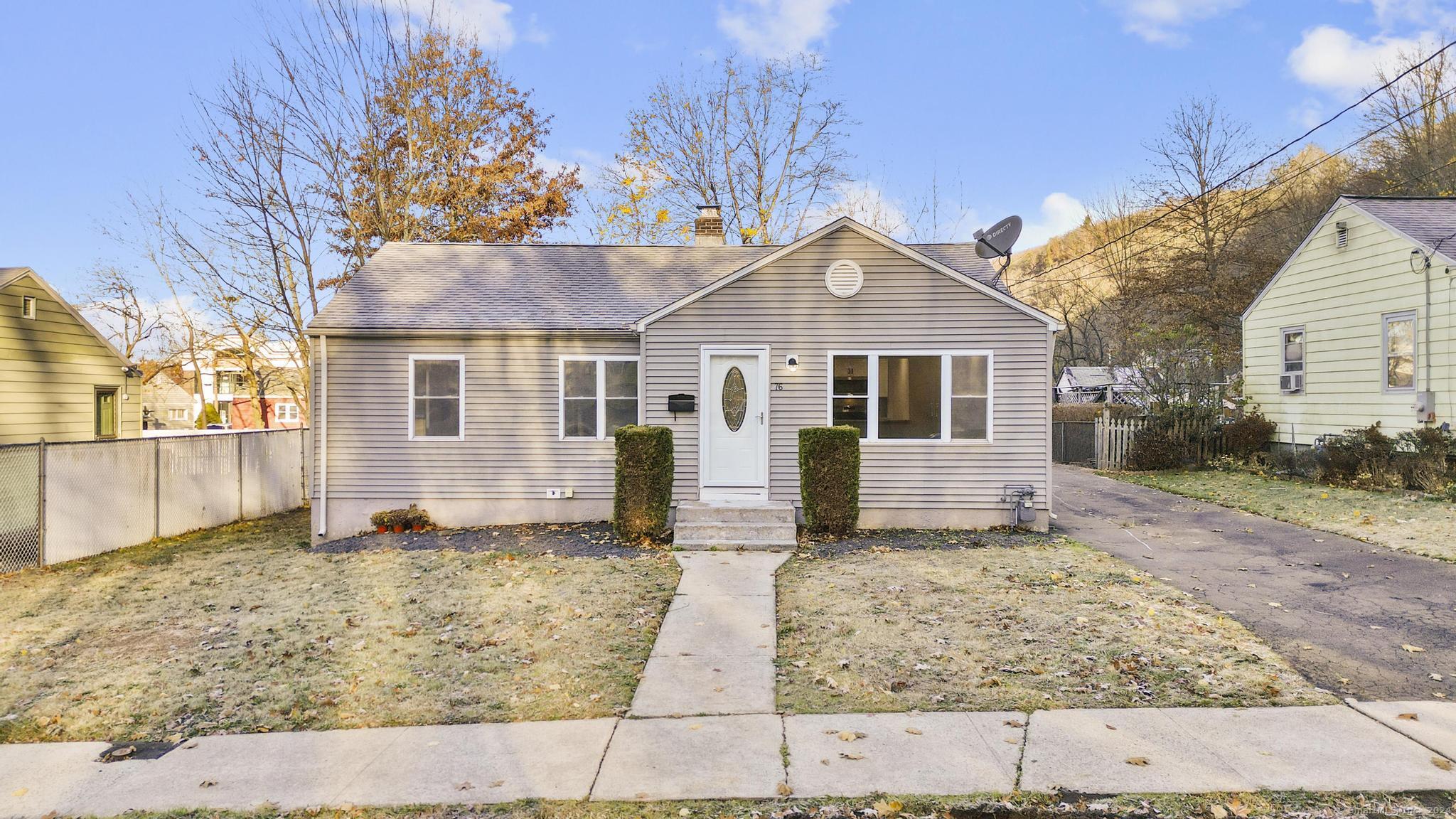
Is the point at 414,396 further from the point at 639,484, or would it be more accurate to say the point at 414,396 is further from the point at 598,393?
the point at 639,484

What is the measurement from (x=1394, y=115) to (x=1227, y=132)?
4.45m

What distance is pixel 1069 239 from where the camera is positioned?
44094mm

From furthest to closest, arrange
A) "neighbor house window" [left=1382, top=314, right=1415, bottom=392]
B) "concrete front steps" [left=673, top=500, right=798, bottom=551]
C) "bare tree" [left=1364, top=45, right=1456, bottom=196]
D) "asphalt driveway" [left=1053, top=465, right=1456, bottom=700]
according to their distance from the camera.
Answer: "bare tree" [left=1364, top=45, right=1456, bottom=196] → "neighbor house window" [left=1382, top=314, right=1415, bottom=392] → "concrete front steps" [left=673, top=500, right=798, bottom=551] → "asphalt driveway" [left=1053, top=465, right=1456, bottom=700]

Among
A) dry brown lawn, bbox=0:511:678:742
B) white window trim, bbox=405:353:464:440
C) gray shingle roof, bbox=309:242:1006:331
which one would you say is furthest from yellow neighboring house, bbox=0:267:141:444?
white window trim, bbox=405:353:464:440

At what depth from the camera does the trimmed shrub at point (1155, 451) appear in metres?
17.2

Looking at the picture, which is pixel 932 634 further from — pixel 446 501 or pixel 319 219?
pixel 319 219

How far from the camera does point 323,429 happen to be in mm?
11094

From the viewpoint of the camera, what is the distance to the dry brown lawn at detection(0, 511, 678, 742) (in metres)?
4.69

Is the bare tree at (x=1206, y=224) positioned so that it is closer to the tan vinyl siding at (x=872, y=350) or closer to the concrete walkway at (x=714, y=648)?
the tan vinyl siding at (x=872, y=350)

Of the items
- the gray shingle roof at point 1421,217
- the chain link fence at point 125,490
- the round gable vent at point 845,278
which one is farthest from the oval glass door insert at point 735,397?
the gray shingle roof at point 1421,217

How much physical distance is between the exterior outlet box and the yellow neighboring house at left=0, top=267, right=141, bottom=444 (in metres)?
22.5

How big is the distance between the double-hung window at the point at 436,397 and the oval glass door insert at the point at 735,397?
12.6ft

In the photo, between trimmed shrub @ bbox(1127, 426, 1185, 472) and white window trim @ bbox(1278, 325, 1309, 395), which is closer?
white window trim @ bbox(1278, 325, 1309, 395)

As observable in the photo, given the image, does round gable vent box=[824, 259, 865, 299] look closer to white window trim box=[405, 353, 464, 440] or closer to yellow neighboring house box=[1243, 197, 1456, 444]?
white window trim box=[405, 353, 464, 440]
